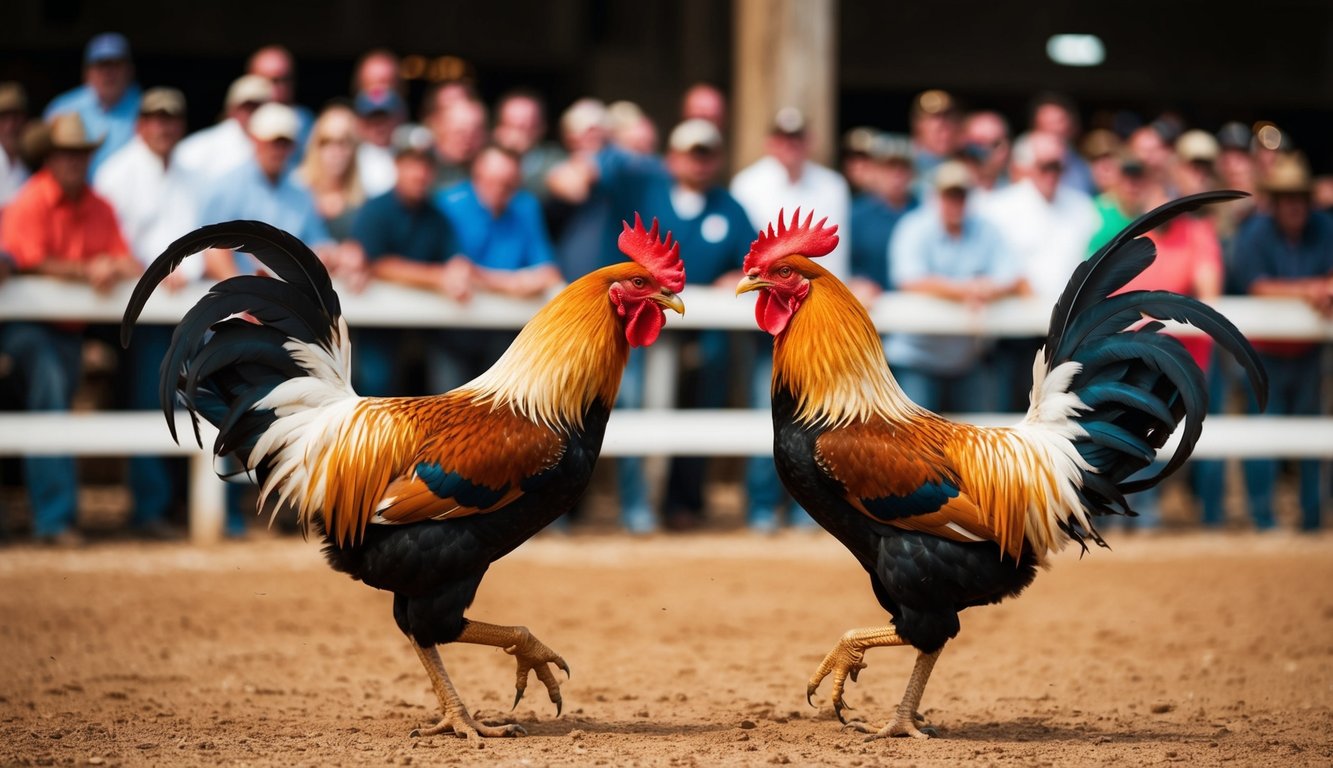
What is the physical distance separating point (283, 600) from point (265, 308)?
3.01 meters

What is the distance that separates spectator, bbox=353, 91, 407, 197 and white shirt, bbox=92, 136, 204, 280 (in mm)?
1227

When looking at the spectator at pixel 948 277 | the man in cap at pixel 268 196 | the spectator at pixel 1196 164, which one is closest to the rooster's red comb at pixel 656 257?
the man in cap at pixel 268 196

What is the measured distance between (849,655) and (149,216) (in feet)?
19.8

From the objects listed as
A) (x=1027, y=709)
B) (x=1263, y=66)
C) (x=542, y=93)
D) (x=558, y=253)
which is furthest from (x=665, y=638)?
(x=1263, y=66)

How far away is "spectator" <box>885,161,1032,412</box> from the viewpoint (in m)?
10.7

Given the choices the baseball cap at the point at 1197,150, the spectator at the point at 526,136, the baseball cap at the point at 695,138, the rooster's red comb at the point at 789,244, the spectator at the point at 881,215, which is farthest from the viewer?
the baseball cap at the point at 1197,150

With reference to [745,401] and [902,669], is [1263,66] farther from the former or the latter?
[902,669]

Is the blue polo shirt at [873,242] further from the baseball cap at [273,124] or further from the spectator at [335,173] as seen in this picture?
the baseball cap at [273,124]

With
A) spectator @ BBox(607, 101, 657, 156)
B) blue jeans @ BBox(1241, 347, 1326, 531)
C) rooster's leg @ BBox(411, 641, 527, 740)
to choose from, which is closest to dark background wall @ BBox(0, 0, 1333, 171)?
spectator @ BBox(607, 101, 657, 156)

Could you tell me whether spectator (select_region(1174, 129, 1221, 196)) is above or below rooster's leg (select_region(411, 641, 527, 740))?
above

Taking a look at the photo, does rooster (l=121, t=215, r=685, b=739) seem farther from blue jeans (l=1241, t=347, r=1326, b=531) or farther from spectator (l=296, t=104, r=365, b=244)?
blue jeans (l=1241, t=347, r=1326, b=531)

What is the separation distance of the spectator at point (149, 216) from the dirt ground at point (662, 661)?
0.45 metres

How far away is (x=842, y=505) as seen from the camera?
5492 millimetres

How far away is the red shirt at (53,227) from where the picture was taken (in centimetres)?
959
